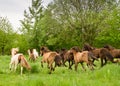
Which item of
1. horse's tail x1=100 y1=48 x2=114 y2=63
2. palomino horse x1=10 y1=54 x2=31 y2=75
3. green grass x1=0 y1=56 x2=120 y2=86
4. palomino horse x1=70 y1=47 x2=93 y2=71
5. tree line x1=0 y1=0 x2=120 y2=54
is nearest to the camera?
green grass x1=0 y1=56 x2=120 y2=86

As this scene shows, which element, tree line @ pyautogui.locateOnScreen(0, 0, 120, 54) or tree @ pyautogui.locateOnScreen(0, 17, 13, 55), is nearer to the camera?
tree line @ pyautogui.locateOnScreen(0, 0, 120, 54)

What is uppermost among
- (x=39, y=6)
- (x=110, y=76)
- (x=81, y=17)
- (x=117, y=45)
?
(x=39, y=6)

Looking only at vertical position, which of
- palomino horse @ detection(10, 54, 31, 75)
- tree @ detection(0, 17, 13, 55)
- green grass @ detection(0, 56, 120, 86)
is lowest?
green grass @ detection(0, 56, 120, 86)

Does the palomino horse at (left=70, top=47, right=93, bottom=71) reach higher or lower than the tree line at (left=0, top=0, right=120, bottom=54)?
lower

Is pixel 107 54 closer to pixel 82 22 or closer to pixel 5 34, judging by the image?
pixel 82 22

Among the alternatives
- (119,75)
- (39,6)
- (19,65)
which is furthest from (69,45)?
(119,75)

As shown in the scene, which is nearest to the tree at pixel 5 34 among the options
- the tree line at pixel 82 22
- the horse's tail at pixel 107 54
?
the tree line at pixel 82 22

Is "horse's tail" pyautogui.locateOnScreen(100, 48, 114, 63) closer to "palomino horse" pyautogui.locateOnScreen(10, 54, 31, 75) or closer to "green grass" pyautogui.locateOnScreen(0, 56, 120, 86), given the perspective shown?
"green grass" pyautogui.locateOnScreen(0, 56, 120, 86)

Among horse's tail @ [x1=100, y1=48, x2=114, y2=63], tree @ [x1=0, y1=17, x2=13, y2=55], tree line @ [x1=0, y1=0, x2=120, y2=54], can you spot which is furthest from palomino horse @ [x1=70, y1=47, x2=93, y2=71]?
tree @ [x1=0, y1=17, x2=13, y2=55]

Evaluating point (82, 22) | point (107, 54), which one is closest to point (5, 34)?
point (82, 22)

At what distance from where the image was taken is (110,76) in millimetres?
14023

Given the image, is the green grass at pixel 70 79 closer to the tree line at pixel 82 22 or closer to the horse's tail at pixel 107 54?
the horse's tail at pixel 107 54

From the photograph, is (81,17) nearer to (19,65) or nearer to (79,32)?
(79,32)

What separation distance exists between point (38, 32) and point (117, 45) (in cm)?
1685
